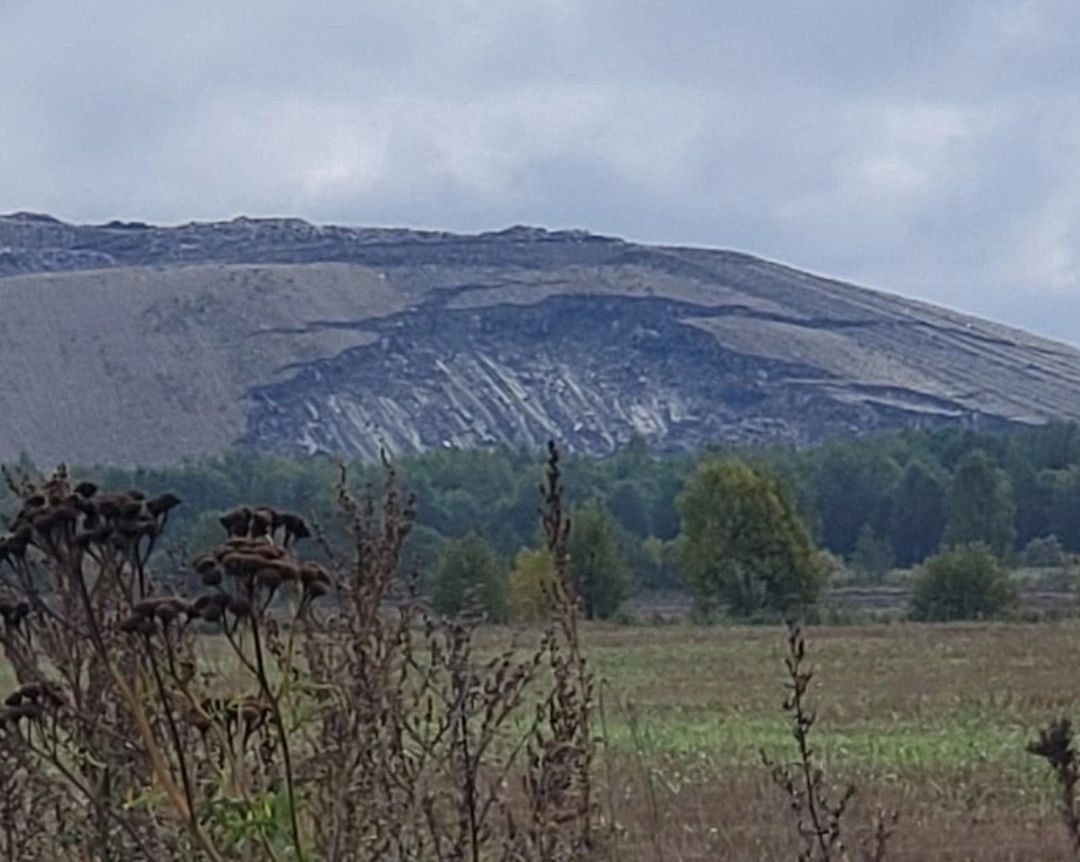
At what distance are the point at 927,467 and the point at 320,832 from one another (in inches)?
4523

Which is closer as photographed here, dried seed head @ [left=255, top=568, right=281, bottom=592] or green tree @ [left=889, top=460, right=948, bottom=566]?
dried seed head @ [left=255, top=568, right=281, bottom=592]

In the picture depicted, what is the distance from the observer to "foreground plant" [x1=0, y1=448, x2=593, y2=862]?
8.87 ft

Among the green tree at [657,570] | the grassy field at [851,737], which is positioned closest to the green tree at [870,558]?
the green tree at [657,570]

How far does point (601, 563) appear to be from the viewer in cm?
6394

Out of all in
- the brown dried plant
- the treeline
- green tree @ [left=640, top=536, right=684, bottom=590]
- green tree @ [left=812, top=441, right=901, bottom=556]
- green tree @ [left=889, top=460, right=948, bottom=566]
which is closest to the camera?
the brown dried plant

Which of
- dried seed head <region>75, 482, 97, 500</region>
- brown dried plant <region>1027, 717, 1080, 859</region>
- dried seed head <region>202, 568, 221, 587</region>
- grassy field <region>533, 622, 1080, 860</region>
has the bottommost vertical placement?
grassy field <region>533, 622, 1080, 860</region>

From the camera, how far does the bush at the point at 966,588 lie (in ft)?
221

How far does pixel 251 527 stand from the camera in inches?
110

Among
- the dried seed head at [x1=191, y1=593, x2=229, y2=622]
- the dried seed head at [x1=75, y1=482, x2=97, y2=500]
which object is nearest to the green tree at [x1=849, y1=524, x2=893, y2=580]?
the dried seed head at [x1=75, y1=482, x2=97, y2=500]

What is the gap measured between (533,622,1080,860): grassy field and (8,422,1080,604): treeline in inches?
1570

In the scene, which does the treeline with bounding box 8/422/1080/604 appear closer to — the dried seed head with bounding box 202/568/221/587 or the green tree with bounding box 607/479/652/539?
the green tree with bounding box 607/479/652/539

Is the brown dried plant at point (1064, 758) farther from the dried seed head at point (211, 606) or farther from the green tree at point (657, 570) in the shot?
the green tree at point (657, 570)

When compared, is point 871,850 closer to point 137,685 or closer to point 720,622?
point 137,685

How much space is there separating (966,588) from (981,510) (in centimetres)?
2992
